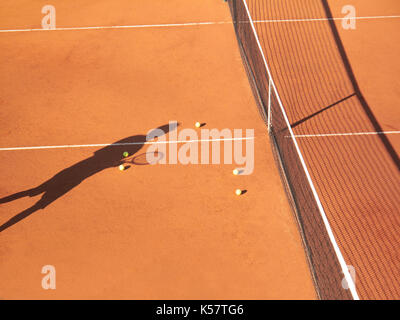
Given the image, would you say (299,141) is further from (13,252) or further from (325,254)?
(13,252)

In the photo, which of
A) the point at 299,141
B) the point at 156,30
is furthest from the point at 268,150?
the point at 156,30

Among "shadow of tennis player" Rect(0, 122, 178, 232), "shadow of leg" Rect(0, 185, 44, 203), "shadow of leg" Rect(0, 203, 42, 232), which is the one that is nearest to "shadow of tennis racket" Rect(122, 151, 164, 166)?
"shadow of tennis player" Rect(0, 122, 178, 232)

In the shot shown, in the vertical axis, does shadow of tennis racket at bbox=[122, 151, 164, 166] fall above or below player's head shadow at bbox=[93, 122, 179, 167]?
below

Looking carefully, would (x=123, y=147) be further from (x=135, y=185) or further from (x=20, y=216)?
(x=20, y=216)

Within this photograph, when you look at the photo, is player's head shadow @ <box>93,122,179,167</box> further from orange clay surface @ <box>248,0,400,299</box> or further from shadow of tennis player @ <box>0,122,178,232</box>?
orange clay surface @ <box>248,0,400,299</box>

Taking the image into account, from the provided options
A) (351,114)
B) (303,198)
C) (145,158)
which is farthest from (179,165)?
(351,114)

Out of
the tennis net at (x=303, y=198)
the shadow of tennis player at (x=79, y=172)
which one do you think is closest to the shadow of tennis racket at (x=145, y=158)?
the shadow of tennis player at (x=79, y=172)

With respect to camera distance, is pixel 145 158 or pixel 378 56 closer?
pixel 145 158

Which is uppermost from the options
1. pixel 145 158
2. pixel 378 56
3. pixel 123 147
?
pixel 378 56
